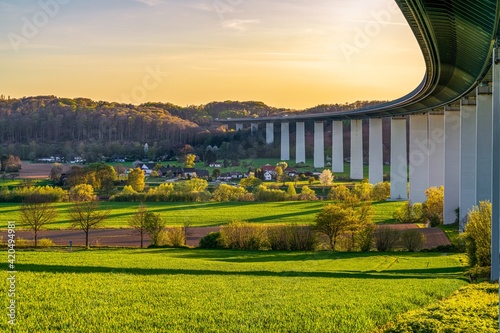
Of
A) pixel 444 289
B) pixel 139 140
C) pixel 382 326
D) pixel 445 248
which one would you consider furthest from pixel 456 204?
pixel 139 140

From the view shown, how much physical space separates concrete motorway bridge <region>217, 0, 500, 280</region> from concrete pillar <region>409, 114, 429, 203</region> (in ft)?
0.28

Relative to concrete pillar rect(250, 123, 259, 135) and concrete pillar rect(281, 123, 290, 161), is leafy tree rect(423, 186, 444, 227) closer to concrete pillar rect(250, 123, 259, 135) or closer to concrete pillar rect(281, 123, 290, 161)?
concrete pillar rect(281, 123, 290, 161)

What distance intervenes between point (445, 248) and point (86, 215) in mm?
21145

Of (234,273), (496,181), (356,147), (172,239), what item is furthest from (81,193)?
(496,181)

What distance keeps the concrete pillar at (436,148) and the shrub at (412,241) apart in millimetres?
18937

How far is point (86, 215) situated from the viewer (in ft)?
139

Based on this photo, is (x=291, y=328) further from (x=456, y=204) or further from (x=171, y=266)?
(x=456, y=204)

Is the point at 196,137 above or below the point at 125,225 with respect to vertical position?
above

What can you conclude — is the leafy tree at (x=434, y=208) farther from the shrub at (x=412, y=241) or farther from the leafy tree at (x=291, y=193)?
the leafy tree at (x=291, y=193)

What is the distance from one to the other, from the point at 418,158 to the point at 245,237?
1037 inches

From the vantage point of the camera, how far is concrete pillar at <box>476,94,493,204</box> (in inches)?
1310

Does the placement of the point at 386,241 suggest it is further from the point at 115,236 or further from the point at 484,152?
the point at 115,236

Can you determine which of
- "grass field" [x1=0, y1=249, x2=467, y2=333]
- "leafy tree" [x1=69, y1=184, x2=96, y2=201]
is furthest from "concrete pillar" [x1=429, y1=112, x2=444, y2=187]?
"leafy tree" [x1=69, y1=184, x2=96, y2=201]

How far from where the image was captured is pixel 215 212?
55844mm
